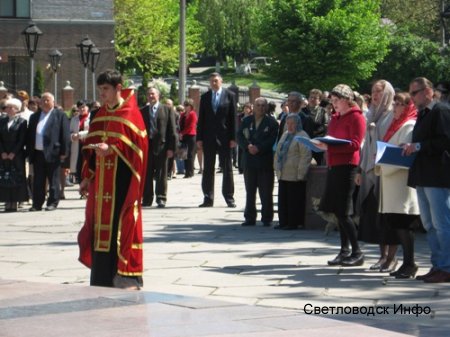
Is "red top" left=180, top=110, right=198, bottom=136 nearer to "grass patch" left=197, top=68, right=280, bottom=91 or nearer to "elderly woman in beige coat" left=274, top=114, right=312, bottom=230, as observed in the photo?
"elderly woman in beige coat" left=274, top=114, right=312, bottom=230

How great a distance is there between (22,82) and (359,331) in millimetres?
48447

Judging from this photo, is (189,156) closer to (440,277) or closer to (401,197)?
(401,197)

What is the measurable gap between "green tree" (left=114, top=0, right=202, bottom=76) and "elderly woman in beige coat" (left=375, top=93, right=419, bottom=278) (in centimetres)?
5943

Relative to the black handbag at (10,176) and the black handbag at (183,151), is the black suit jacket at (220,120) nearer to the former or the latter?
the black handbag at (10,176)

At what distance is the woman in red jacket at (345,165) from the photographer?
11.6m

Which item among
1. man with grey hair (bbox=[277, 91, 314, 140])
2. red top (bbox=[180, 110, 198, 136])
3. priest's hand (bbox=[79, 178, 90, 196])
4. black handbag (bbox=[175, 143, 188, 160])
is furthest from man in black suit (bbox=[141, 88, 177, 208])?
red top (bbox=[180, 110, 198, 136])

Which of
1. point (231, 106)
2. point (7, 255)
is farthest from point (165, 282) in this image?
point (231, 106)

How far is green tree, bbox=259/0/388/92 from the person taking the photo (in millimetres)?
54594

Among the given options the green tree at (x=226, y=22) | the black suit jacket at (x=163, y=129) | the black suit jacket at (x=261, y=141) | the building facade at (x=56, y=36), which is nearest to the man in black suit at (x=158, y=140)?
the black suit jacket at (x=163, y=129)

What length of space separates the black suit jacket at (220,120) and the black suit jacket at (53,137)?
2.13m

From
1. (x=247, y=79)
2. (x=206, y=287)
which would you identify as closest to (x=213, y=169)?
(x=206, y=287)

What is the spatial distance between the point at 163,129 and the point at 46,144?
184 centimetres

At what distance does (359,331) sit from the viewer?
7289 millimetres

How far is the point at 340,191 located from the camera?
11.6 meters
